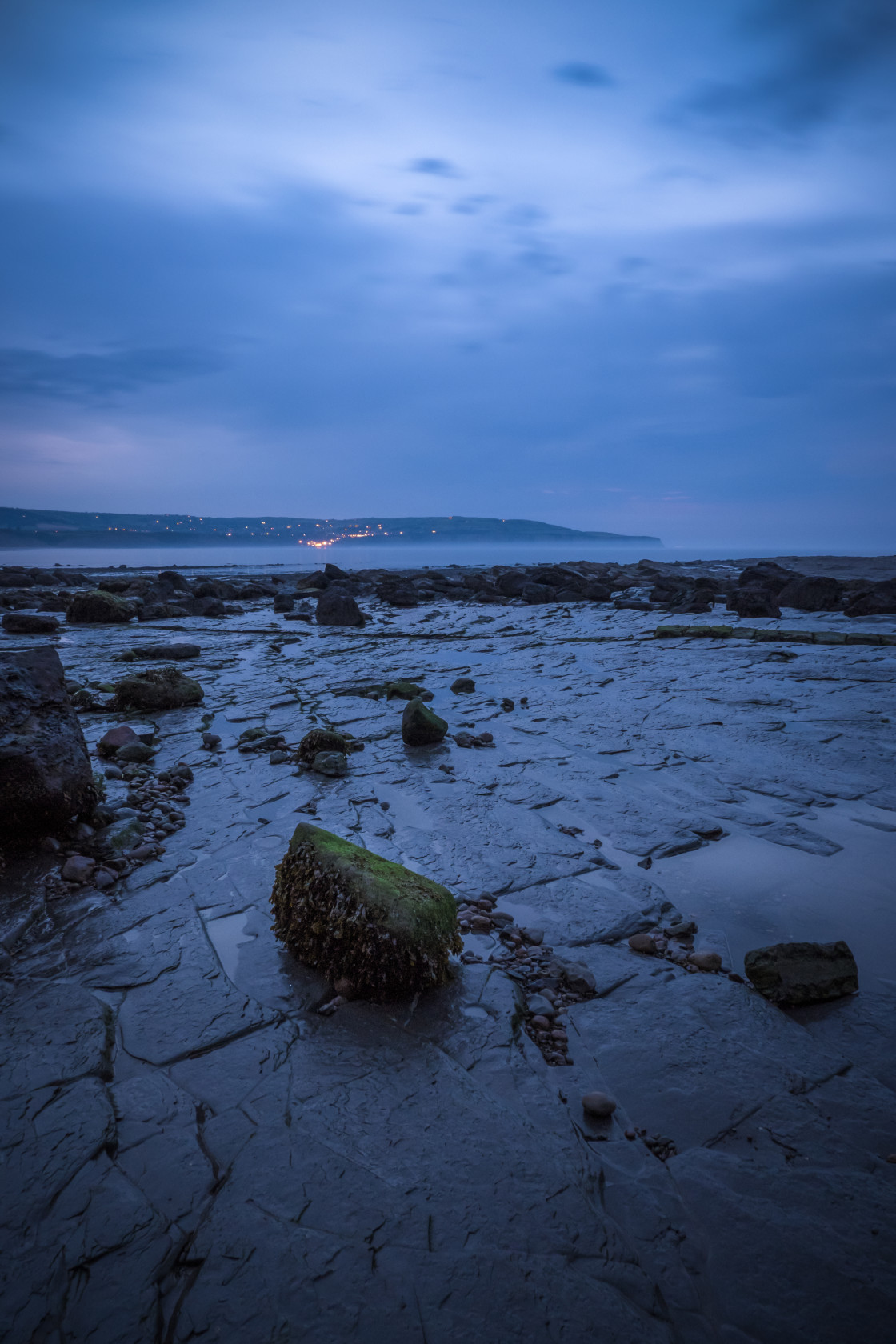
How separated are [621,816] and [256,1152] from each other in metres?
3.43

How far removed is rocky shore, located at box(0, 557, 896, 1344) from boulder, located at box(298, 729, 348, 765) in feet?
0.59

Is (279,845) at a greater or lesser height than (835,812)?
lesser

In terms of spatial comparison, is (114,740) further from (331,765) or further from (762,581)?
(762,581)

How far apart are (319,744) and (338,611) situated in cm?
1241

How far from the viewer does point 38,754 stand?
13.6 feet

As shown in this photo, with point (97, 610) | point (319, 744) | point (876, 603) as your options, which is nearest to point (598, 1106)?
point (319, 744)

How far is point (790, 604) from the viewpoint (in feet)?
63.4

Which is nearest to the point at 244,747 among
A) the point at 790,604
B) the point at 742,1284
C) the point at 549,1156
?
the point at 549,1156

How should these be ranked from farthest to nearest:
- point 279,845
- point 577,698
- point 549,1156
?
point 577,698 < point 279,845 < point 549,1156

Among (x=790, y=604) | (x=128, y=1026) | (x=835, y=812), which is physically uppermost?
→ (x=790, y=604)

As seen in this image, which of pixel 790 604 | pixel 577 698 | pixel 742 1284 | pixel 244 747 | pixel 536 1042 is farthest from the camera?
pixel 790 604

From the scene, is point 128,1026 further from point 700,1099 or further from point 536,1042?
point 700,1099

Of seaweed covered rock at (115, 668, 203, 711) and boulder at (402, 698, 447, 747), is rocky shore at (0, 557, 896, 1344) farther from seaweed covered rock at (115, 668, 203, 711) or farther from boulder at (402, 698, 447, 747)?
seaweed covered rock at (115, 668, 203, 711)

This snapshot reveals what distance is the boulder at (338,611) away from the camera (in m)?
18.1
